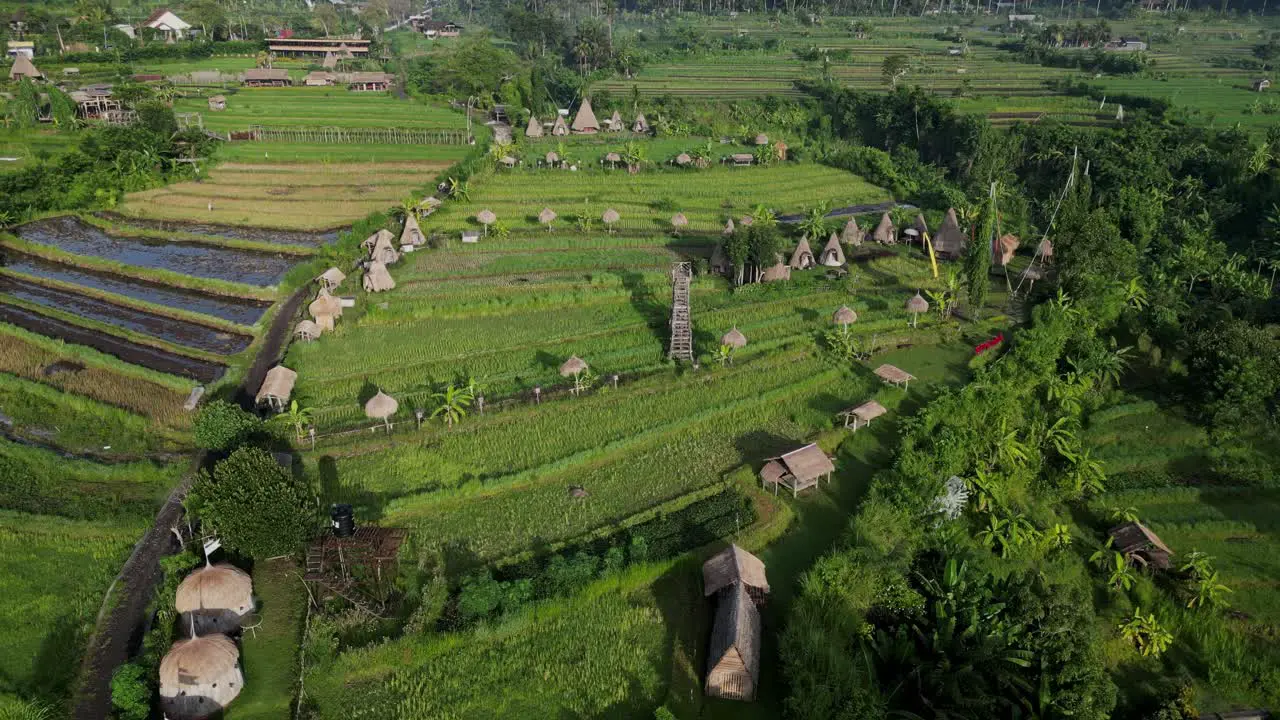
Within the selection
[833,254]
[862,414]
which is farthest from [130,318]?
[833,254]

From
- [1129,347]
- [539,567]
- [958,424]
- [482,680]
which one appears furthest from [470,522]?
[1129,347]

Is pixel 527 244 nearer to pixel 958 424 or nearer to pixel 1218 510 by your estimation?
pixel 958 424

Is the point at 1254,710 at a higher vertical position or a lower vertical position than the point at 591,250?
lower

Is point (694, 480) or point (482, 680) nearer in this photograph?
point (482, 680)

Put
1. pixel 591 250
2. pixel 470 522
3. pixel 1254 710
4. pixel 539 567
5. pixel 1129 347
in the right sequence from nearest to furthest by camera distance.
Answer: pixel 1254 710 → pixel 539 567 → pixel 470 522 → pixel 1129 347 → pixel 591 250

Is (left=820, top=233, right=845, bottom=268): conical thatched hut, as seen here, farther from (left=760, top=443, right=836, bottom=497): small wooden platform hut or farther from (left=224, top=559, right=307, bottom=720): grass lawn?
(left=224, top=559, right=307, bottom=720): grass lawn

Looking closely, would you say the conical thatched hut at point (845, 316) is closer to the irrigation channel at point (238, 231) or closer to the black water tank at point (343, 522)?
the black water tank at point (343, 522)

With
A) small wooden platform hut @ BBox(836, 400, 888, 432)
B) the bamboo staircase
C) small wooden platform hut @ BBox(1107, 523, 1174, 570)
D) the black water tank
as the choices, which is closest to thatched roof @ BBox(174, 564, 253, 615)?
the black water tank
